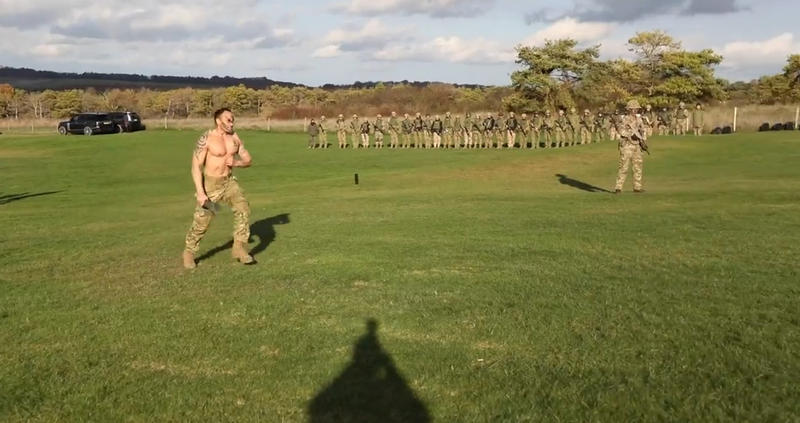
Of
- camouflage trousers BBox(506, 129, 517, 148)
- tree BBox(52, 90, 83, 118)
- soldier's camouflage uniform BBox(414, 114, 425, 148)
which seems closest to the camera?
camouflage trousers BBox(506, 129, 517, 148)

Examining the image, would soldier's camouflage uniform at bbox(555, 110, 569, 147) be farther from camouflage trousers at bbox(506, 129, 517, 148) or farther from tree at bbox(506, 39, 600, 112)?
tree at bbox(506, 39, 600, 112)

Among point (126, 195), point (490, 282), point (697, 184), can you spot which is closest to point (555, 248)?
point (490, 282)

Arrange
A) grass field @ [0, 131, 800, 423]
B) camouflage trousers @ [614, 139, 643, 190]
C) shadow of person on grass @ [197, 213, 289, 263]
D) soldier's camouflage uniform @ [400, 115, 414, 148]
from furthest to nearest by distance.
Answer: soldier's camouflage uniform @ [400, 115, 414, 148] < camouflage trousers @ [614, 139, 643, 190] < shadow of person on grass @ [197, 213, 289, 263] < grass field @ [0, 131, 800, 423]

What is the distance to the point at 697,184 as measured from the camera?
19484mm

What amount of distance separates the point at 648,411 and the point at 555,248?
220 inches

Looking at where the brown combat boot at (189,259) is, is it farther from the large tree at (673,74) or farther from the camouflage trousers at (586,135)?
the large tree at (673,74)

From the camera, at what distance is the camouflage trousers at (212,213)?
9258 millimetres

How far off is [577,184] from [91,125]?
4731 cm

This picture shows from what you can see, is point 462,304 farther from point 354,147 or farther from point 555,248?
point 354,147

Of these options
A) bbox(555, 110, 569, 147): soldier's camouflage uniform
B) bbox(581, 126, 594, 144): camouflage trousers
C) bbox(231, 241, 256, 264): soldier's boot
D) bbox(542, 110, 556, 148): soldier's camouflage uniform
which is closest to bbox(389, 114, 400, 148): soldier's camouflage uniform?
bbox(542, 110, 556, 148): soldier's camouflage uniform

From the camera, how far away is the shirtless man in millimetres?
9117

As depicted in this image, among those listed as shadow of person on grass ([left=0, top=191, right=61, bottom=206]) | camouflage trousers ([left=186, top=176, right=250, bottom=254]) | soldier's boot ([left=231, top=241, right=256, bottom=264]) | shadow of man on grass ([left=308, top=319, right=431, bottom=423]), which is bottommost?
shadow of person on grass ([left=0, top=191, right=61, bottom=206])

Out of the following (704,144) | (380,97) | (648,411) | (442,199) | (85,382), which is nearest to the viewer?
(648,411)

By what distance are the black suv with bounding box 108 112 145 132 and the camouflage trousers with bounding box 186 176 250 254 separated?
5344cm
